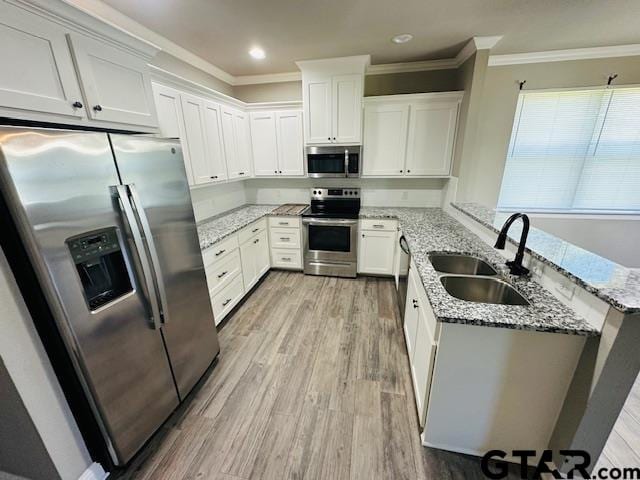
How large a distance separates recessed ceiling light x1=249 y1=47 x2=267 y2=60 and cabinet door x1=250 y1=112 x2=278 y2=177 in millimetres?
637

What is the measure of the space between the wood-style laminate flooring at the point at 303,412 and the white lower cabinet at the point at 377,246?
0.76m

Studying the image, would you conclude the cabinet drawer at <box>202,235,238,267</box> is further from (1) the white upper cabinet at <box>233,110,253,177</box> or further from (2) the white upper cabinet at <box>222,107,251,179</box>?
(1) the white upper cabinet at <box>233,110,253,177</box>

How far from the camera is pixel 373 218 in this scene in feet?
10.4

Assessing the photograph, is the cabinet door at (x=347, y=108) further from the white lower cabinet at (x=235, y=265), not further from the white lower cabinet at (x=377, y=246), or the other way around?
the white lower cabinet at (x=235, y=265)

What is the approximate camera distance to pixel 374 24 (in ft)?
6.95

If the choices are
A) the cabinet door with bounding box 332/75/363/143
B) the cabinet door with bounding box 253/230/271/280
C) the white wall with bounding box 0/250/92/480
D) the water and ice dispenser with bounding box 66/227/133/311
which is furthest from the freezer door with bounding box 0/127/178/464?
the cabinet door with bounding box 332/75/363/143

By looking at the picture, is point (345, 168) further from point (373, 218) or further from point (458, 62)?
point (458, 62)

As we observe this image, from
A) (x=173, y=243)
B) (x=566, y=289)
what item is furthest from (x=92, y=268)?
(x=566, y=289)

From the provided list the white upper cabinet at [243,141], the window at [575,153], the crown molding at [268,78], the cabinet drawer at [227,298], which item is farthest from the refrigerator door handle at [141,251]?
the window at [575,153]

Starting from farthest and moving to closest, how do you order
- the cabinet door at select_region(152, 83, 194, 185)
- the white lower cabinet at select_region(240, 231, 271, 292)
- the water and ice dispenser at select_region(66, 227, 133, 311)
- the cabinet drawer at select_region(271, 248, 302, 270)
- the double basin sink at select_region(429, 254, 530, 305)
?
the cabinet drawer at select_region(271, 248, 302, 270)
the white lower cabinet at select_region(240, 231, 271, 292)
the cabinet door at select_region(152, 83, 194, 185)
the double basin sink at select_region(429, 254, 530, 305)
the water and ice dispenser at select_region(66, 227, 133, 311)

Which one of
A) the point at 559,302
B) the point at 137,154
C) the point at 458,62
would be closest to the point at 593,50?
the point at 458,62

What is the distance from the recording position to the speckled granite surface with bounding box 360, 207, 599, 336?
1.10 m

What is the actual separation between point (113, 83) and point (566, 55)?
4368 millimetres

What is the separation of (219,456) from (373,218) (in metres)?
2.62
